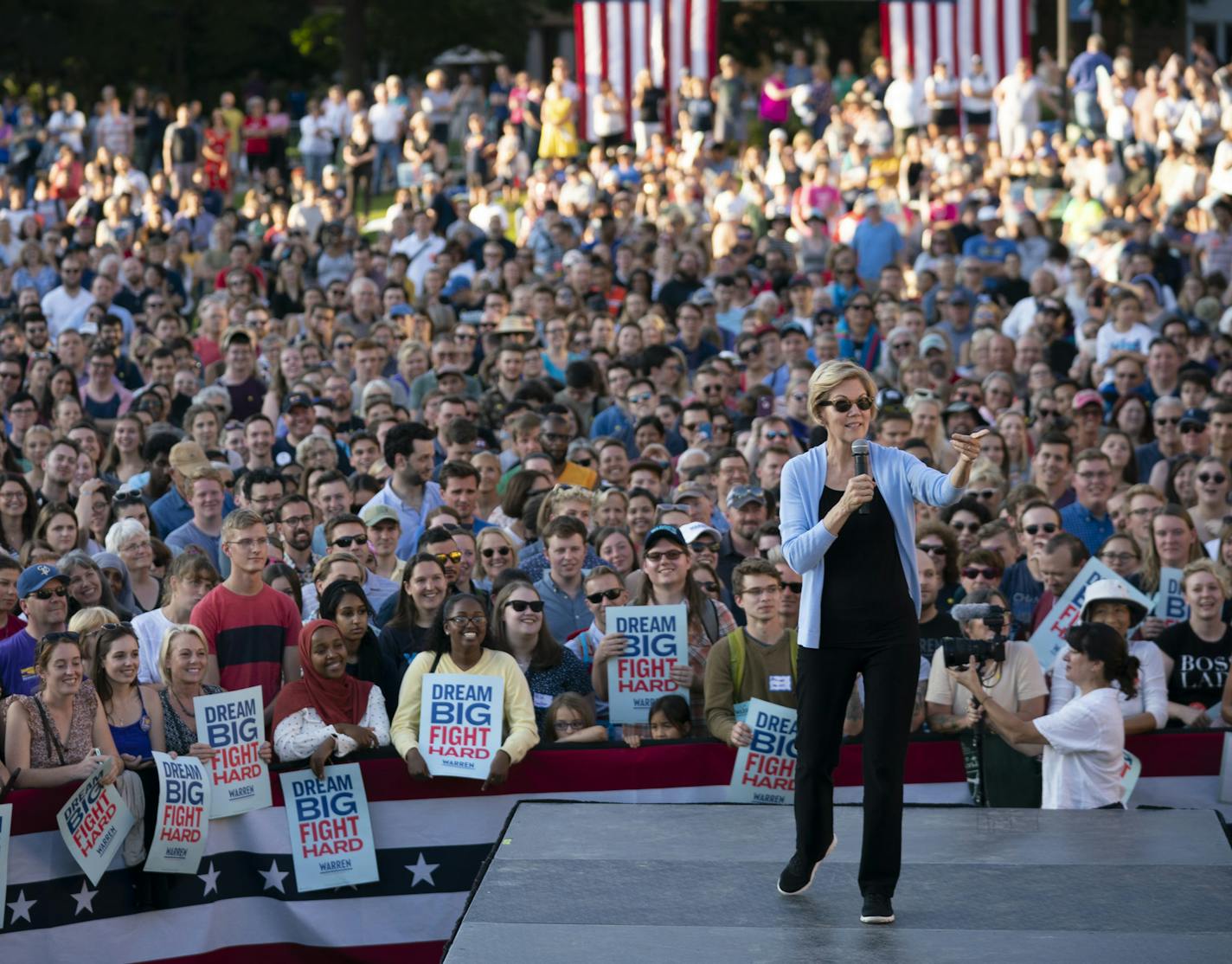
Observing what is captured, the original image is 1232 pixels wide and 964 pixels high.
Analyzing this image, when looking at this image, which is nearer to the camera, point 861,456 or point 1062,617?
point 861,456

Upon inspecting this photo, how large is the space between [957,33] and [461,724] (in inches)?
893

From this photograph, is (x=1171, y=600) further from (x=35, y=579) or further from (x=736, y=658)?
(x=35, y=579)

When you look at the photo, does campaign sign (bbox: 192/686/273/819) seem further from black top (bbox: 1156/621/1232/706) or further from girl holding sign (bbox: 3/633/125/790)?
black top (bbox: 1156/621/1232/706)

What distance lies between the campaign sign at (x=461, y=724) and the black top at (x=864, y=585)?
2.67 m

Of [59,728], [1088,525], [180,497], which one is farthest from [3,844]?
[1088,525]

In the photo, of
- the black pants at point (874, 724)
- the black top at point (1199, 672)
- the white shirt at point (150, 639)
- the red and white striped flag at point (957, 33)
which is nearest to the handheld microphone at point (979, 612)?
the black top at point (1199, 672)

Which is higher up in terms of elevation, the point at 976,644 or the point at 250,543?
the point at 250,543

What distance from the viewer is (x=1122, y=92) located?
2766 cm

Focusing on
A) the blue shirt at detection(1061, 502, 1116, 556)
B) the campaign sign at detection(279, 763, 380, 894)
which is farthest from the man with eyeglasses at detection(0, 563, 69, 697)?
the blue shirt at detection(1061, 502, 1116, 556)

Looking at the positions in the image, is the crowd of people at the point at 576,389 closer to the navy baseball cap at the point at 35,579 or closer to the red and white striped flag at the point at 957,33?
the navy baseball cap at the point at 35,579

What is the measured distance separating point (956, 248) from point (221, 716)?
14555 mm

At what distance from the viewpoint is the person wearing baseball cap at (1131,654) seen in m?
9.05

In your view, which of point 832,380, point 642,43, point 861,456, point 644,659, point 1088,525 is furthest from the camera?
point 642,43

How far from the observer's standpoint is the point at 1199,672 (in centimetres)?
958
